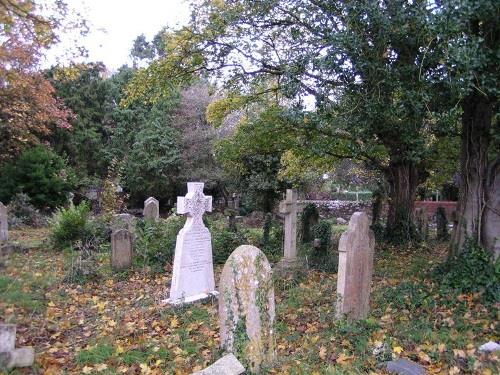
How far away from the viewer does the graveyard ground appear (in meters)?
4.65

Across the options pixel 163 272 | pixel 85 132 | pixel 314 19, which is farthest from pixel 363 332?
pixel 85 132

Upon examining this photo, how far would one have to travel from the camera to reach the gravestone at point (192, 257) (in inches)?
286

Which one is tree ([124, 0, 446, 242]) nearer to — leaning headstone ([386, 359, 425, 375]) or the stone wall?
leaning headstone ([386, 359, 425, 375])

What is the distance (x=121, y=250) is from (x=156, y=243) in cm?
114

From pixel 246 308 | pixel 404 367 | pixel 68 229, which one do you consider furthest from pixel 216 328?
pixel 68 229

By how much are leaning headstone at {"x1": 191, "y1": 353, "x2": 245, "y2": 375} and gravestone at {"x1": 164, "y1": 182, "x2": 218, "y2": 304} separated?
2920mm

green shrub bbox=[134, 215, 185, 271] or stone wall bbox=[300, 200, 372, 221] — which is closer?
green shrub bbox=[134, 215, 185, 271]

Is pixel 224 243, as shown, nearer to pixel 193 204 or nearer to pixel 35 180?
pixel 193 204

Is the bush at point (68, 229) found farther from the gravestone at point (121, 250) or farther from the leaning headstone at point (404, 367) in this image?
the leaning headstone at point (404, 367)

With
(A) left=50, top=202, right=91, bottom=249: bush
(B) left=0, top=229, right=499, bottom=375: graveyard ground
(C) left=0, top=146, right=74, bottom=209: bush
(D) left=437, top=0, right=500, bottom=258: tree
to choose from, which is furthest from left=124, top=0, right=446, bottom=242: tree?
(C) left=0, top=146, right=74, bottom=209: bush

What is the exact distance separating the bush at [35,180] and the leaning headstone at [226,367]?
1902cm

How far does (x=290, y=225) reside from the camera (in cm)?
1026

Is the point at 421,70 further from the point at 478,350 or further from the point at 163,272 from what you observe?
the point at 163,272

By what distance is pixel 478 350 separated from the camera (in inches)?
189
